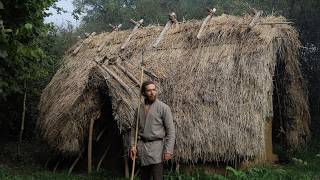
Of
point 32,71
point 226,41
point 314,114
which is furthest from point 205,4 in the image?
point 32,71

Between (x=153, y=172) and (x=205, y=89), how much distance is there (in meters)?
3.91

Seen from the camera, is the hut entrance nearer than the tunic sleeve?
No

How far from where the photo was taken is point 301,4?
50.1ft

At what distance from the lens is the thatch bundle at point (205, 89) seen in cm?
891

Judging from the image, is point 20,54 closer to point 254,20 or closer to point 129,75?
point 129,75

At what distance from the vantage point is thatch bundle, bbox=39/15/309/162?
891 cm

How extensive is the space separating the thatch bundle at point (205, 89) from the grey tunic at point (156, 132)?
286 cm

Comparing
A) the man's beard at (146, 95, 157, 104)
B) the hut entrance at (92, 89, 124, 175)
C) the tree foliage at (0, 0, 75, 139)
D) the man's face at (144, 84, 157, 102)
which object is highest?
the tree foliage at (0, 0, 75, 139)

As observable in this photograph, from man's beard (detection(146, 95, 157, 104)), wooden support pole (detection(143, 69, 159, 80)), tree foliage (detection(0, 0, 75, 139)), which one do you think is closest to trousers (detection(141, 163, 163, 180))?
man's beard (detection(146, 95, 157, 104))

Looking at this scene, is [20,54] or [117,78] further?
[117,78]

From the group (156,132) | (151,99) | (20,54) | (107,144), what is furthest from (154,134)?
(107,144)

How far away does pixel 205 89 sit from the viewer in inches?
371

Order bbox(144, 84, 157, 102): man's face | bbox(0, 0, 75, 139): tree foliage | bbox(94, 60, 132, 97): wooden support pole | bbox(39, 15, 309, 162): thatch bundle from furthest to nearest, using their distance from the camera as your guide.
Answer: bbox(94, 60, 132, 97): wooden support pole, bbox(39, 15, 309, 162): thatch bundle, bbox(144, 84, 157, 102): man's face, bbox(0, 0, 75, 139): tree foliage

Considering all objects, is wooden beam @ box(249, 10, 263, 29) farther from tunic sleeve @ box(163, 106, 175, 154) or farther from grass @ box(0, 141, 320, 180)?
tunic sleeve @ box(163, 106, 175, 154)
